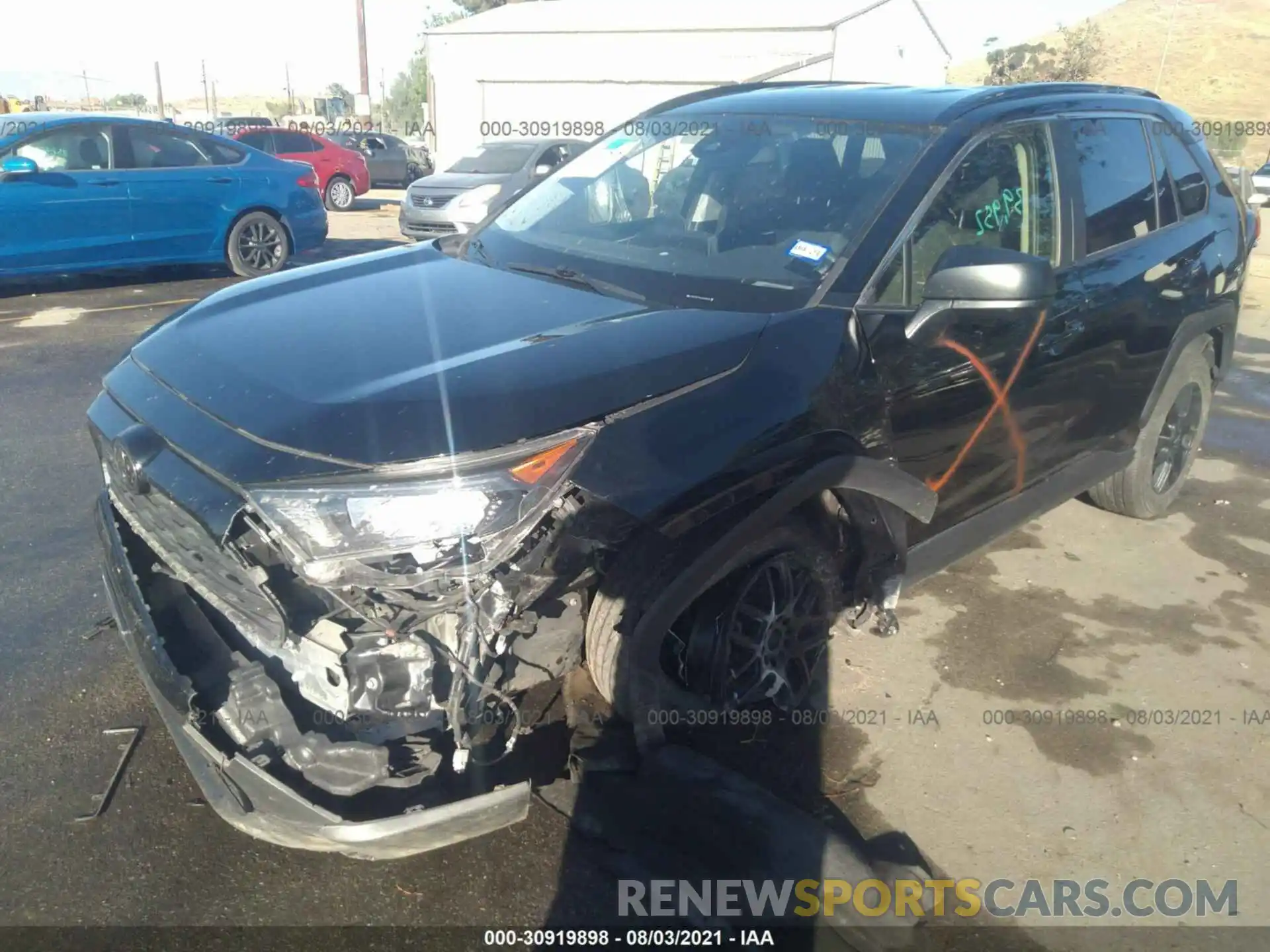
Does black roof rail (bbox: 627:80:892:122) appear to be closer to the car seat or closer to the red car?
the car seat

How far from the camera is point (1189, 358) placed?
4660mm

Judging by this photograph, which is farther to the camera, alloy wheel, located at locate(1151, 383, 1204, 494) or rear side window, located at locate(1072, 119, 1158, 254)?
alloy wheel, located at locate(1151, 383, 1204, 494)

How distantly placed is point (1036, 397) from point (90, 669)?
3.43 metres

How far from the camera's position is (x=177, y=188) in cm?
941

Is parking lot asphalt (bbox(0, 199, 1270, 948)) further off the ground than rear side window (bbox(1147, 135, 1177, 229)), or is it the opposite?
rear side window (bbox(1147, 135, 1177, 229))

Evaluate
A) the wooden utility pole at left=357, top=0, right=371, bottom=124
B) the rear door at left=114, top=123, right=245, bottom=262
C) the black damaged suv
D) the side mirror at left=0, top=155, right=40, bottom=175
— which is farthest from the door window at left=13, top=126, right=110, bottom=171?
the wooden utility pole at left=357, top=0, right=371, bottom=124

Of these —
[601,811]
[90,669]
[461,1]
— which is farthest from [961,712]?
[461,1]

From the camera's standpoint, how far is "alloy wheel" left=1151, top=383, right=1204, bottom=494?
15.8ft

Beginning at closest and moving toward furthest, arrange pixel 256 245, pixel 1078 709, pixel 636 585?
pixel 636 585
pixel 1078 709
pixel 256 245

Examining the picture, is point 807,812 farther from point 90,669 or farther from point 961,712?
point 90,669

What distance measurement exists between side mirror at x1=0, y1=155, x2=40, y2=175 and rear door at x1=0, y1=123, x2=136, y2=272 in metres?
0.11

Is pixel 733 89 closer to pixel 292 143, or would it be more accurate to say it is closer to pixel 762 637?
pixel 762 637

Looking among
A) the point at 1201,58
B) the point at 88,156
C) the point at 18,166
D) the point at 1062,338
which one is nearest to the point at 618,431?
the point at 1062,338
